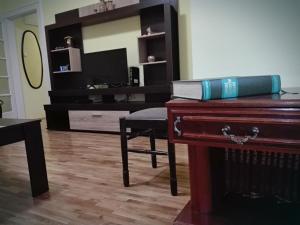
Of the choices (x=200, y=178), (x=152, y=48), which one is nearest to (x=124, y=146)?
(x=200, y=178)

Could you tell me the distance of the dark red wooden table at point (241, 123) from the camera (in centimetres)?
58

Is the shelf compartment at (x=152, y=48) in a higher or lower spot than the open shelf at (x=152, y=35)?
lower

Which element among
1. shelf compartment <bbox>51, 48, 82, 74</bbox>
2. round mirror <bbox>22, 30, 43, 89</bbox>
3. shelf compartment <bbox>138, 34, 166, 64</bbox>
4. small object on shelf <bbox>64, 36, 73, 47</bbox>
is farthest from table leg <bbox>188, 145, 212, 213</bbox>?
round mirror <bbox>22, 30, 43, 89</bbox>

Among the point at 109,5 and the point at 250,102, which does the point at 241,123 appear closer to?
the point at 250,102

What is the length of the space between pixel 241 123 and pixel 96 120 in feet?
9.81

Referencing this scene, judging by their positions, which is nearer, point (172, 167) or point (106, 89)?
point (172, 167)

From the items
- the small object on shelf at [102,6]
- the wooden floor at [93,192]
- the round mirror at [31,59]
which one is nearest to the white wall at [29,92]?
the round mirror at [31,59]

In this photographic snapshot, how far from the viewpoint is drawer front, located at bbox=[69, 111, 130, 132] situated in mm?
3303

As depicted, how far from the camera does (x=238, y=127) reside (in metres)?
0.64

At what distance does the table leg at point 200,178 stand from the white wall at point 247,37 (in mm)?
782

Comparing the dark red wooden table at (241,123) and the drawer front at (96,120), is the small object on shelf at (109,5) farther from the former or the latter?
the dark red wooden table at (241,123)

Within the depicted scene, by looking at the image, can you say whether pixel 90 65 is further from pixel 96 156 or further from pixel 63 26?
pixel 96 156

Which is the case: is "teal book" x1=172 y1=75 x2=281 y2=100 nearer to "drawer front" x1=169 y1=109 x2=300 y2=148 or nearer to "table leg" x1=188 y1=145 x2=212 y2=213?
"drawer front" x1=169 y1=109 x2=300 y2=148

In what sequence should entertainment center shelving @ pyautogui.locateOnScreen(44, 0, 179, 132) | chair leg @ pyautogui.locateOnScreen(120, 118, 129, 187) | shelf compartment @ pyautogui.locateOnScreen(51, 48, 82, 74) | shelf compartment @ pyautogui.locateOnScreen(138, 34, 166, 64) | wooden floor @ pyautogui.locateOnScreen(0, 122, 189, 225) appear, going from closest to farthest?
wooden floor @ pyautogui.locateOnScreen(0, 122, 189, 225)
chair leg @ pyautogui.locateOnScreen(120, 118, 129, 187)
entertainment center shelving @ pyautogui.locateOnScreen(44, 0, 179, 132)
shelf compartment @ pyautogui.locateOnScreen(138, 34, 166, 64)
shelf compartment @ pyautogui.locateOnScreen(51, 48, 82, 74)
